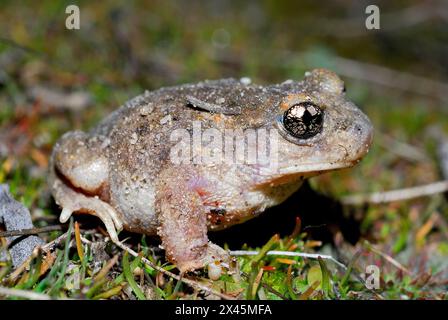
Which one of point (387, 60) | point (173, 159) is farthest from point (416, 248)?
point (387, 60)

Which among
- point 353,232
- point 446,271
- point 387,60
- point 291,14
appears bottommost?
point 446,271

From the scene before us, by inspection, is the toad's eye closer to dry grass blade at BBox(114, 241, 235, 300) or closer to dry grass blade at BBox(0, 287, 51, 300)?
dry grass blade at BBox(114, 241, 235, 300)

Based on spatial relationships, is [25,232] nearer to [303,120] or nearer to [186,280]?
[186,280]

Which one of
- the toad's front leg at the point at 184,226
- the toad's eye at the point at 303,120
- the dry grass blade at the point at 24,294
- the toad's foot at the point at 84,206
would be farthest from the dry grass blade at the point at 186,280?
the toad's eye at the point at 303,120

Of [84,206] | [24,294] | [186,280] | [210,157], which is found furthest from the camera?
[84,206]

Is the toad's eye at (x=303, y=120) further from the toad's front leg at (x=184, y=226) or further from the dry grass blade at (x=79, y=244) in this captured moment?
the dry grass blade at (x=79, y=244)

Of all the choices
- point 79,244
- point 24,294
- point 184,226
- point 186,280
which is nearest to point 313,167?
point 184,226
